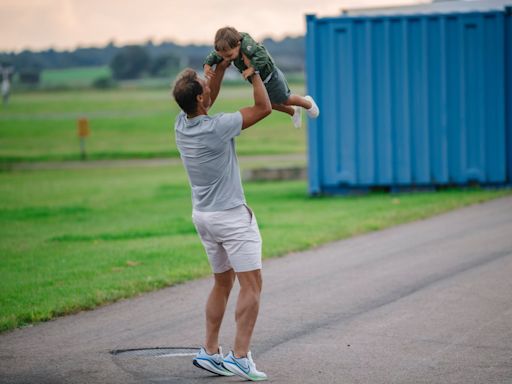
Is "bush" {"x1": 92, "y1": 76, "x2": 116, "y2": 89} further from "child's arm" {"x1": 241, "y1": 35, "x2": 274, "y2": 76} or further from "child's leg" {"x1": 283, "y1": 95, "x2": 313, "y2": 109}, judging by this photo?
"child's arm" {"x1": 241, "y1": 35, "x2": 274, "y2": 76}

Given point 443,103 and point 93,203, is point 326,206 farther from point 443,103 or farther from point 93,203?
point 93,203

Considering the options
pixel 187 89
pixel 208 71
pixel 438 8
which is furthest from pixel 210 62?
pixel 438 8

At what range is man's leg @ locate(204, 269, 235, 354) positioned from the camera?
21.4 ft

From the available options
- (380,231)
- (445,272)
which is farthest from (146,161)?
(445,272)

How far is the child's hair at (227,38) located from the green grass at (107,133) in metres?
28.8

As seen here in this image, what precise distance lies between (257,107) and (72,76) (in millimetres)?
133170

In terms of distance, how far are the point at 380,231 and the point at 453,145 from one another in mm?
5377

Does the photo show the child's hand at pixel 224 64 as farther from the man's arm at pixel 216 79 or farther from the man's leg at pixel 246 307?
the man's leg at pixel 246 307

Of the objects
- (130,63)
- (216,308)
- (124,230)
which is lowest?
(130,63)

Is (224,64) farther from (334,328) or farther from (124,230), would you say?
(124,230)

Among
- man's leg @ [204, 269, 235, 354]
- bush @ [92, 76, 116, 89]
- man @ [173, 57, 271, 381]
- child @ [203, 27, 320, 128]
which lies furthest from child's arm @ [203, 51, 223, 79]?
bush @ [92, 76, 116, 89]

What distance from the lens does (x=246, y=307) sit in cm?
629

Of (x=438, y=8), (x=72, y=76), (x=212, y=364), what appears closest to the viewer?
(x=212, y=364)

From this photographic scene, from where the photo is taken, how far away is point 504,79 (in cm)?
1820
